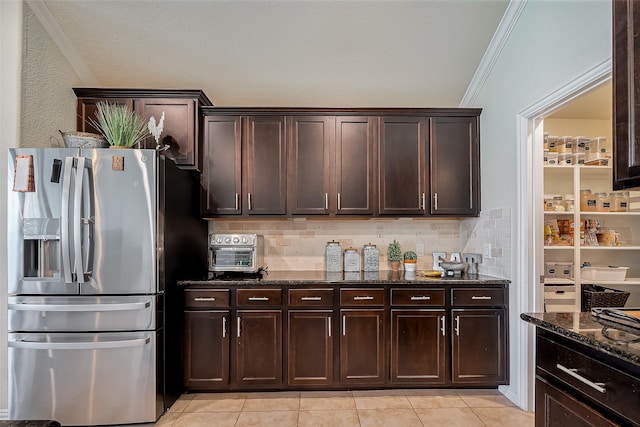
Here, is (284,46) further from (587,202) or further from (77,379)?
Result: (587,202)

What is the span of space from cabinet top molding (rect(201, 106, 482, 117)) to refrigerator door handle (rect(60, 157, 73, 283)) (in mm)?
1234

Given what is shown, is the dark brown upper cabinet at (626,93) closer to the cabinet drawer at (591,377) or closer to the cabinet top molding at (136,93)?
the cabinet drawer at (591,377)

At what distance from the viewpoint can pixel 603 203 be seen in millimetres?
3367

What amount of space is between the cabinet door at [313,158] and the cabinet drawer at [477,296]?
130cm

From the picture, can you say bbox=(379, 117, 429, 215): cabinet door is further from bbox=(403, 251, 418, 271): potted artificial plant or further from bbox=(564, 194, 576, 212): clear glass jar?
bbox=(564, 194, 576, 212): clear glass jar

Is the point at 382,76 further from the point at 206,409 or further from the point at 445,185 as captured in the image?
the point at 206,409

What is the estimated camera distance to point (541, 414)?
1.39m

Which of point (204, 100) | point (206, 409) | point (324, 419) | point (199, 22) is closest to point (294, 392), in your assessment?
point (324, 419)

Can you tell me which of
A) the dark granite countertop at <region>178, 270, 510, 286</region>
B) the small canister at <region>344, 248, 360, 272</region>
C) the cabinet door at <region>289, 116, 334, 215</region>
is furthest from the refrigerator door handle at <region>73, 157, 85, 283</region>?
the small canister at <region>344, 248, 360, 272</region>

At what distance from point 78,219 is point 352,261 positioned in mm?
2210

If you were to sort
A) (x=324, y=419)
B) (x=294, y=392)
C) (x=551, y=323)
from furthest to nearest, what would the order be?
(x=294, y=392)
(x=324, y=419)
(x=551, y=323)

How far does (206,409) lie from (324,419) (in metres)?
0.89

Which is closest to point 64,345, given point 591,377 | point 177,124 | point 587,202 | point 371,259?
point 177,124

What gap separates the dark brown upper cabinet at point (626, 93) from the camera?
1.18m
